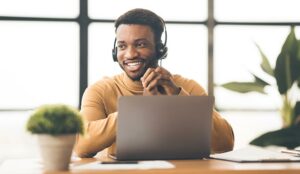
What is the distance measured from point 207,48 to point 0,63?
1.31 metres

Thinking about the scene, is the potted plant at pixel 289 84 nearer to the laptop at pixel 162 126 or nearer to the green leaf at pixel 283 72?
the green leaf at pixel 283 72

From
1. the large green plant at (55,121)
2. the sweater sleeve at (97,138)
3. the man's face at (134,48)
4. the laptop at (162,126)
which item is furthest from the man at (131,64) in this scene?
the large green plant at (55,121)

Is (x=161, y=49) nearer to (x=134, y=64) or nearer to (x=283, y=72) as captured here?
(x=134, y=64)

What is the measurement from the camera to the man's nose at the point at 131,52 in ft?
7.98

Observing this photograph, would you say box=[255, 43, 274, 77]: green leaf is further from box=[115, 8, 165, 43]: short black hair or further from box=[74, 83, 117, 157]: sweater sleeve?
box=[115, 8, 165, 43]: short black hair

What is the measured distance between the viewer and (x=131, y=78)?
2482 mm

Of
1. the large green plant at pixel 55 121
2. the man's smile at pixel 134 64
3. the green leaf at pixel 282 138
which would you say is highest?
the man's smile at pixel 134 64

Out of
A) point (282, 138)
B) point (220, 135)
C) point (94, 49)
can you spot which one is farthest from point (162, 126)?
point (94, 49)

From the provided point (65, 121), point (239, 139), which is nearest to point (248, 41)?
point (239, 139)

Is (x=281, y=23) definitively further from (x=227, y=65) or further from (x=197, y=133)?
(x=197, y=133)

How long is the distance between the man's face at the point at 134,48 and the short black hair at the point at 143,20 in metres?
A: 0.02

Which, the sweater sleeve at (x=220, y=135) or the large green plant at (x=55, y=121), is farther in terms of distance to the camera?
the sweater sleeve at (x=220, y=135)

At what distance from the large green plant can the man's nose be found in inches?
40.0

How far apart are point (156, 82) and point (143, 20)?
47cm
